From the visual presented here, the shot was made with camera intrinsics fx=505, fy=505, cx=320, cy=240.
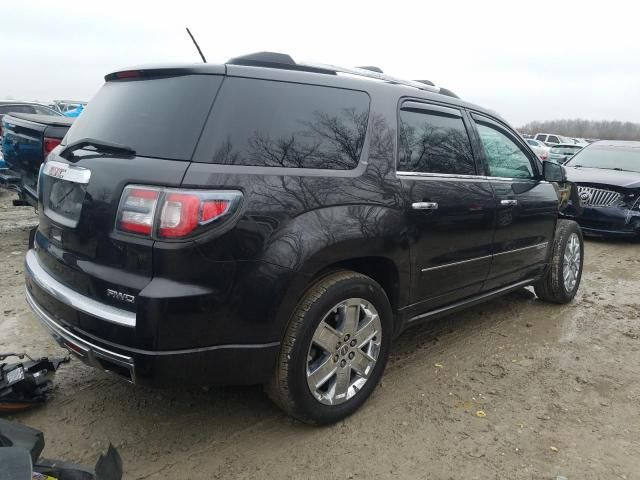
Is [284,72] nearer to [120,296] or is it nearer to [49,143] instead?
[120,296]

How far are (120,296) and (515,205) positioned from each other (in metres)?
2.87

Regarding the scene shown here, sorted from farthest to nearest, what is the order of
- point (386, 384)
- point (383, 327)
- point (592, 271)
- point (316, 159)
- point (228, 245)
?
point (592, 271) < point (386, 384) < point (383, 327) < point (316, 159) < point (228, 245)

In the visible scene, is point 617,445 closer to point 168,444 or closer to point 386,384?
point 386,384

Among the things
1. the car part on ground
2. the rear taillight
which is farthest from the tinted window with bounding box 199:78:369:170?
the car part on ground

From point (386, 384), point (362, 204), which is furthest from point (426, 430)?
point (362, 204)

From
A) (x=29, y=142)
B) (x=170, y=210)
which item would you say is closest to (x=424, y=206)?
(x=170, y=210)

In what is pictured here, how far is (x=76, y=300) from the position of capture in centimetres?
229

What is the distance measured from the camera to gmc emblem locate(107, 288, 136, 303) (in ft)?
6.82

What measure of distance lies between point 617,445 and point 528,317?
1.91 meters

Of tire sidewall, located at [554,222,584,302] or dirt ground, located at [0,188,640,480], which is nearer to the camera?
dirt ground, located at [0,188,640,480]

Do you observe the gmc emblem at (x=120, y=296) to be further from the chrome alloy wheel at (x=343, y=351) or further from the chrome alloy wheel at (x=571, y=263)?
the chrome alloy wheel at (x=571, y=263)

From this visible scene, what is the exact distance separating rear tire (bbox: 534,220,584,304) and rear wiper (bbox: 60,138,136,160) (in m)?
3.85

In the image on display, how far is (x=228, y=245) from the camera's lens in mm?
2125

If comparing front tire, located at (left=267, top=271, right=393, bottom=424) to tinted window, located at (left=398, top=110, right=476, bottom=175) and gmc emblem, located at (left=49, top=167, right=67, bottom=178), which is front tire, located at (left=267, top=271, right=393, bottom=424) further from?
gmc emblem, located at (left=49, top=167, right=67, bottom=178)
